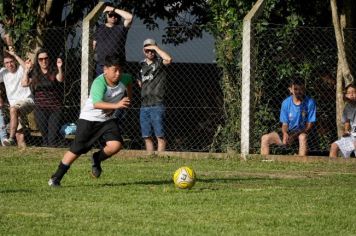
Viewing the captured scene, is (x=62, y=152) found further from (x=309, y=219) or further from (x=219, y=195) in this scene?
(x=309, y=219)

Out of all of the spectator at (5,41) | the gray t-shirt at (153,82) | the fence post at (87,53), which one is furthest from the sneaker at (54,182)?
the spectator at (5,41)

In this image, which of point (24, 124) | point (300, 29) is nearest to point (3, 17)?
point (24, 124)

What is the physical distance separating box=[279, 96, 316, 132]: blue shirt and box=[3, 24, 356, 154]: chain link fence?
22.1 inches

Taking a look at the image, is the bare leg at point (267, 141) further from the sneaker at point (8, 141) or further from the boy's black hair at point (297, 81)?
the sneaker at point (8, 141)

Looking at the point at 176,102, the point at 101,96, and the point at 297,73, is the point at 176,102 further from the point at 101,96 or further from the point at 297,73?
the point at 101,96

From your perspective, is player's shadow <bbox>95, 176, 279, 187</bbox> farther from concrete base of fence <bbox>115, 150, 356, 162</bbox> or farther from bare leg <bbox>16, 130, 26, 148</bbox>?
bare leg <bbox>16, 130, 26, 148</bbox>

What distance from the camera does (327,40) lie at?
18188mm

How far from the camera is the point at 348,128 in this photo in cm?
1723

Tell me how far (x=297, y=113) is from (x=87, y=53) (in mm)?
3744

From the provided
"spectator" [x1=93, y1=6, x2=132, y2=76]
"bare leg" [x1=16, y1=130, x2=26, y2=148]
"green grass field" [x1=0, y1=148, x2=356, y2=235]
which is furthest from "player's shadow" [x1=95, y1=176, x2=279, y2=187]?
"bare leg" [x1=16, y1=130, x2=26, y2=148]

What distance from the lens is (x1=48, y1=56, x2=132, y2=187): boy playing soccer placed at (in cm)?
1280

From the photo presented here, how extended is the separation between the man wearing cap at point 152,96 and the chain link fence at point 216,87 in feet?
3.14

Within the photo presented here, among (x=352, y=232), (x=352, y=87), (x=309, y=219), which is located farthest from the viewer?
(x=352, y=87)

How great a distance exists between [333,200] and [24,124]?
9.13 meters
